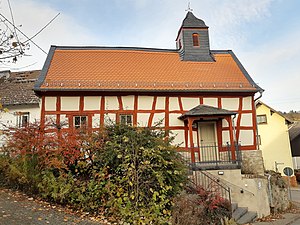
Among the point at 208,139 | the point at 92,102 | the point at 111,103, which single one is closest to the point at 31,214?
the point at 92,102

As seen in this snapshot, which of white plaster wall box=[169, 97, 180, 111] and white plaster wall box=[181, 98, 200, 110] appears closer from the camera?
white plaster wall box=[169, 97, 180, 111]

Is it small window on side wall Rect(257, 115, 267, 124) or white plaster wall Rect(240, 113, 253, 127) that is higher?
small window on side wall Rect(257, 115, 267, 124)

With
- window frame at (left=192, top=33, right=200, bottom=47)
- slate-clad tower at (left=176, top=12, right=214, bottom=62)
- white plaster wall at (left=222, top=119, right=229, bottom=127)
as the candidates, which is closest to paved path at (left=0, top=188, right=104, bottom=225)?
white plaster wall at (left=222, top=119, right=229, bottom=127)

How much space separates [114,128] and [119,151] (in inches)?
40.6

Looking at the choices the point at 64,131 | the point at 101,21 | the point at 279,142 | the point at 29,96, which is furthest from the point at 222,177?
the point at 279,142

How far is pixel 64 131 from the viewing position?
30.1ft

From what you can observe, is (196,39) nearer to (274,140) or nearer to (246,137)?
(246,137)

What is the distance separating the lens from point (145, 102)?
1491cm

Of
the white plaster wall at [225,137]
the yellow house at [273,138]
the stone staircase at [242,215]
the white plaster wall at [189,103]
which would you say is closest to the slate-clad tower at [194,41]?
the white plaster wall at [189,103]

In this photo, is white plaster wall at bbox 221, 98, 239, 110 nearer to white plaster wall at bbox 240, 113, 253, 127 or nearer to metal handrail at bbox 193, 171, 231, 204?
white plaster wall at bbox 240, 113, 253, 127

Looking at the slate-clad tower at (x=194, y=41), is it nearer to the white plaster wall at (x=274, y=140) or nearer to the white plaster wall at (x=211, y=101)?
the white plaster wall at (x=211, y=101)

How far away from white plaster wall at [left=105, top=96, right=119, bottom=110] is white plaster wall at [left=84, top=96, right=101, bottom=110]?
417 millimetres

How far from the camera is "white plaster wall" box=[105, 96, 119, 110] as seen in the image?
1457 centimetres

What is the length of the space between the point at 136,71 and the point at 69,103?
4462 mm
